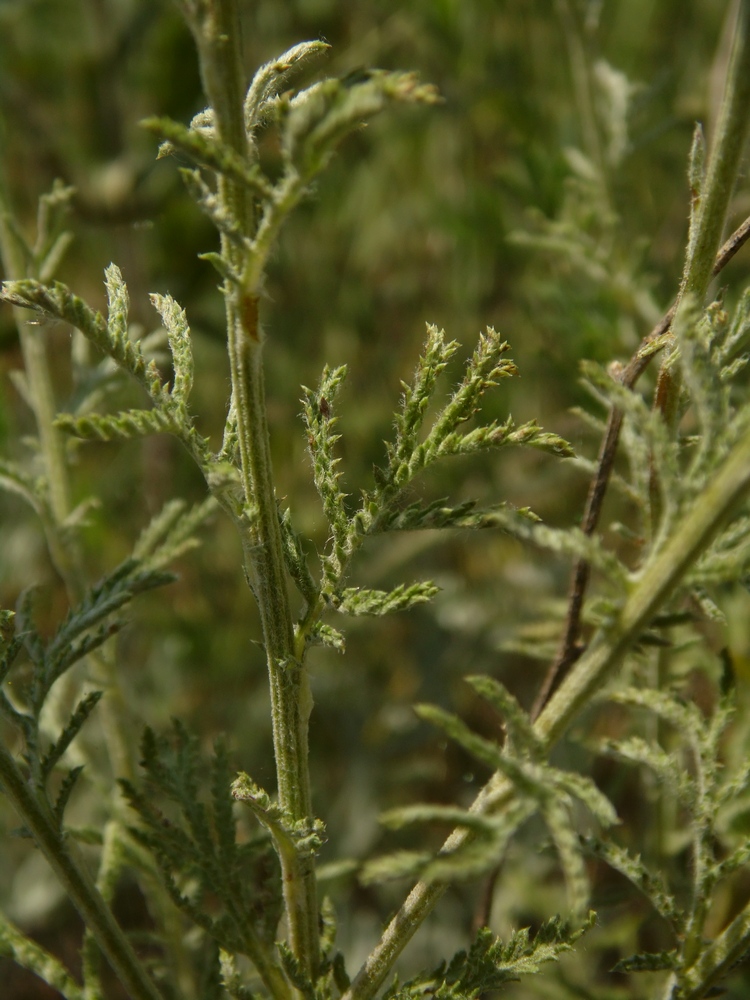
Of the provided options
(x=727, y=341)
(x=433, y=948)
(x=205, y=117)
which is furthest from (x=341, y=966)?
(x=433, y=948)

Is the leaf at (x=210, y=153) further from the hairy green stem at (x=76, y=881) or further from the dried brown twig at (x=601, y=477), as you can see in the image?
the hairy green stem at (x=76, y=881)

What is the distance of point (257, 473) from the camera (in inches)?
35.6

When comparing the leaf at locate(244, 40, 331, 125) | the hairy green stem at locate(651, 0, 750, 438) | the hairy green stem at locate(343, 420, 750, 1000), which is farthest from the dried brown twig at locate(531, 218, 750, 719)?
the leaf at locate(244, 40, 331, 125)

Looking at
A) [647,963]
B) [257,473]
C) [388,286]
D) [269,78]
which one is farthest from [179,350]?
[388,286]

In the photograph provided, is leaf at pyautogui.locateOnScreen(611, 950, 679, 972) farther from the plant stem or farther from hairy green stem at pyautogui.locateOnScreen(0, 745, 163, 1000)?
hairy green stem at pyautogui.locateOnScreen(0, 745, 163, 1000)

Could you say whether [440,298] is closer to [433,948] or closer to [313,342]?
[313,342]

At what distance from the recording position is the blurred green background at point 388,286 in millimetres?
2205

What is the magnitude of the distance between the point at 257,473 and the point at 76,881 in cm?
50

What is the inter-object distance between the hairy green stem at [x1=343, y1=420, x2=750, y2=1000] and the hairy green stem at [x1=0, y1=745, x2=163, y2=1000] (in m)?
0.29

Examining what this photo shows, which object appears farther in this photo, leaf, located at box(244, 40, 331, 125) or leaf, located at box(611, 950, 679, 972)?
leaf, located at box(611, 950, 679, 972)

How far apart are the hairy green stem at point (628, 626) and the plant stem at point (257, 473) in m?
0.12

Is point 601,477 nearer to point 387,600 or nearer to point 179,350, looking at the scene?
point 387,600

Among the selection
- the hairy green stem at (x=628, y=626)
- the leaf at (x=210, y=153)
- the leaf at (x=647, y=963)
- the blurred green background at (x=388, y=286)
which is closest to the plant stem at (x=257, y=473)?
the leaf at (x=210, y=153)

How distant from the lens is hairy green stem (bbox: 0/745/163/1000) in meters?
1.02
